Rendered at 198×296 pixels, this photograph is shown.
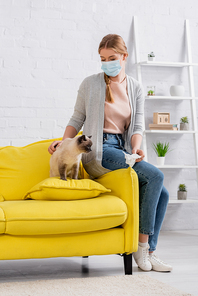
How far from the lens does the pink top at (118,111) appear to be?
2209mm

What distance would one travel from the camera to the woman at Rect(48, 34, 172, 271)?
200cm

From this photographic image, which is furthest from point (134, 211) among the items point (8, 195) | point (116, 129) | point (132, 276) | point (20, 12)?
point (20, 12)

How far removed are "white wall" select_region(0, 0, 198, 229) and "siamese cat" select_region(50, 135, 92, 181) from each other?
1.26 metres

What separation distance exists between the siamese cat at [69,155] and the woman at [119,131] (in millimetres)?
92

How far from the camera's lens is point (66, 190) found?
1.88m

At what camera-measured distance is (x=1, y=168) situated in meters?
2.31

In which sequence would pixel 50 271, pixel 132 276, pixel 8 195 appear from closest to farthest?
pixel 132 276 < pixel 50 271 < pixel 8 195

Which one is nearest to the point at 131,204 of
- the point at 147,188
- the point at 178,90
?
the point at 147,188

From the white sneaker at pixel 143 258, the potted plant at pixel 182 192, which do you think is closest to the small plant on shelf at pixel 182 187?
the potted plant at pixel 182 192

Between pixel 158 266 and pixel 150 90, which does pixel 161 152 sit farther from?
pixel 158 266

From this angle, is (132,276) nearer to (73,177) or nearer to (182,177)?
(73,177)

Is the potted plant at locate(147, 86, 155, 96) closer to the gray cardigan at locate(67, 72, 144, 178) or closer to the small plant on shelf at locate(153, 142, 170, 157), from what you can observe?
the small plant on shelf at locate(153, 142, 170, 157)

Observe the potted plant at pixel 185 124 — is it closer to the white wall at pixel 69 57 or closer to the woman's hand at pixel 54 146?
the white wall at pixel 69 57

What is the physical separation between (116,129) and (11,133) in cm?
139
